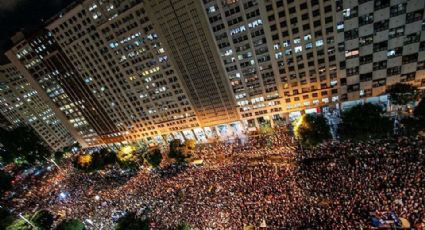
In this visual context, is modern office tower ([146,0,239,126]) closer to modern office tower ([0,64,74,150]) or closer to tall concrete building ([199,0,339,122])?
tall concrete building ([199,0,339,122])

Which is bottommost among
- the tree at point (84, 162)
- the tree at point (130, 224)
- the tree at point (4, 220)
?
the tree at point (84, 162)

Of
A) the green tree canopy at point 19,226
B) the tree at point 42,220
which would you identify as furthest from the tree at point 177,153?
the green tree canopy at point 19,226

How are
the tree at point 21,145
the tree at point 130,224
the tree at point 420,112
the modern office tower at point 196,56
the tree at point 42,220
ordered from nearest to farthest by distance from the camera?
1. the tree at point 130,224
2. the tree at point 420,112
3. the tree at point 42,220
4. the modern office tower at point 196,56
5. the tree at point 21,145

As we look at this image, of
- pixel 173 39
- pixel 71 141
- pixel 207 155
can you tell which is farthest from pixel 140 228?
pixel 71 141

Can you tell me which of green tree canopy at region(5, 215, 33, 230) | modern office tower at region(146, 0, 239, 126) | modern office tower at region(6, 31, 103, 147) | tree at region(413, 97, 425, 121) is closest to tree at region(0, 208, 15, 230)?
green tree canopy at region(5, 215, 33, 230)

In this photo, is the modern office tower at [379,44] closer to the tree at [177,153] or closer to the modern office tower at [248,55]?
the modern office tower at [248,55]

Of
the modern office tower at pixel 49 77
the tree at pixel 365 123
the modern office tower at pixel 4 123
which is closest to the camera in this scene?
the tree at pixel 365 123

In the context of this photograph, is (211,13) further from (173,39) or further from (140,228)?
(140,228)

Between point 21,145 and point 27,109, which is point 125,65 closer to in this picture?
point 21,145
